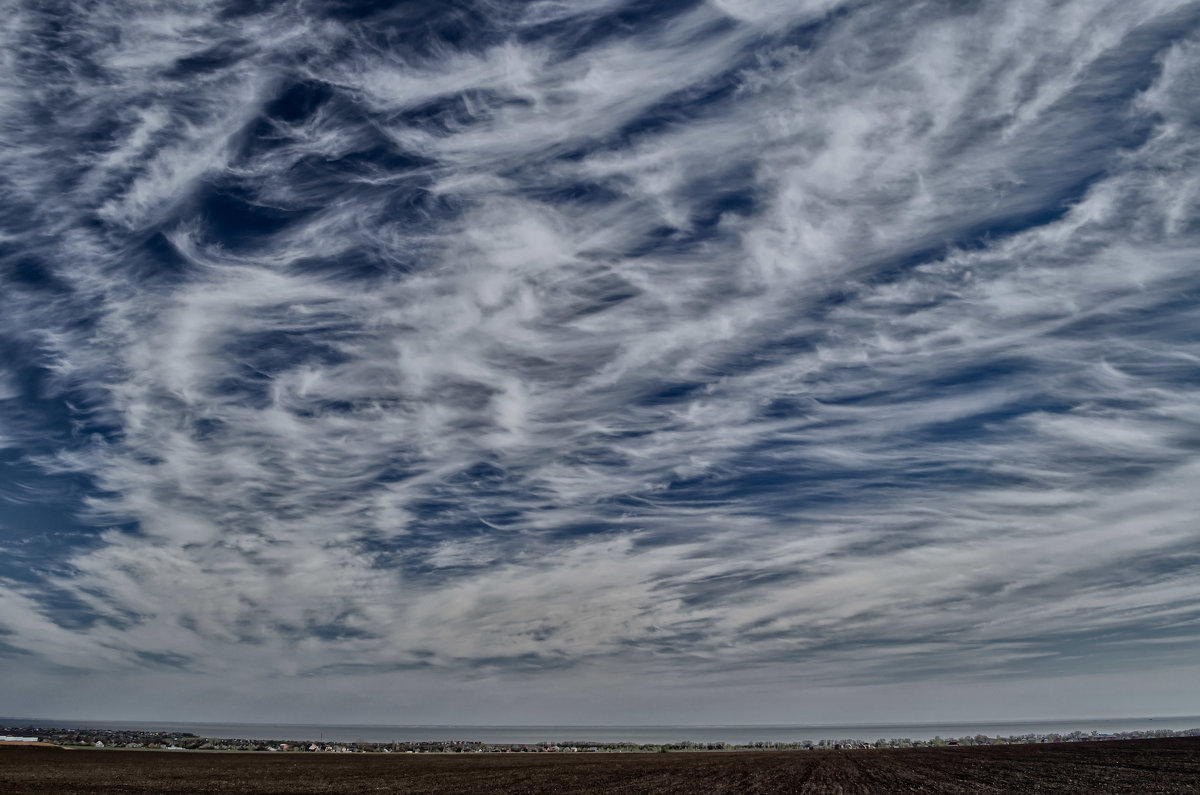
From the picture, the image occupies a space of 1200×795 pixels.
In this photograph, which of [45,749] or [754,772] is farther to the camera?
[45,749]

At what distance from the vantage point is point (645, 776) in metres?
46.8

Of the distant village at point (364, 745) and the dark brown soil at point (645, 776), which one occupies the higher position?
the dark brown soil at point (645, 776)

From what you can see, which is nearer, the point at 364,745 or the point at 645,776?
the point at 645,776

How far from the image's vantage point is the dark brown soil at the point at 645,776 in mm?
35438

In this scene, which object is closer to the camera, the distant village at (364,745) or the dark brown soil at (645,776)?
the dark brown soil at (645,776)

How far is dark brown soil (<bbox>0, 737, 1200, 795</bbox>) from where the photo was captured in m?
35.4

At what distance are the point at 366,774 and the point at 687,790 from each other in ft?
84.6

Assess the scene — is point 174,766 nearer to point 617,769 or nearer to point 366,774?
point 366,774

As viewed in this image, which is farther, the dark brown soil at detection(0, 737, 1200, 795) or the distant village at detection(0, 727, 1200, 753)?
the distant village at detection(0, 727, 1200, 753)

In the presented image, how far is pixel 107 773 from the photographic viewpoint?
4306cm

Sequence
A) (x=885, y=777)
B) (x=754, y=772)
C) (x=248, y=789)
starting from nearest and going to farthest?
1. (x=248, y=789)
2. (x=885, y=777)
3. (x=754, y=772)

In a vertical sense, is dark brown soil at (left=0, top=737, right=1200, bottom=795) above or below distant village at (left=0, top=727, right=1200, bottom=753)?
above

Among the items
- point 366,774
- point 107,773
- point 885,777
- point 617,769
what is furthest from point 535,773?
point 107,773

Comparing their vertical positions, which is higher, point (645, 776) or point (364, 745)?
point (645, 776)
